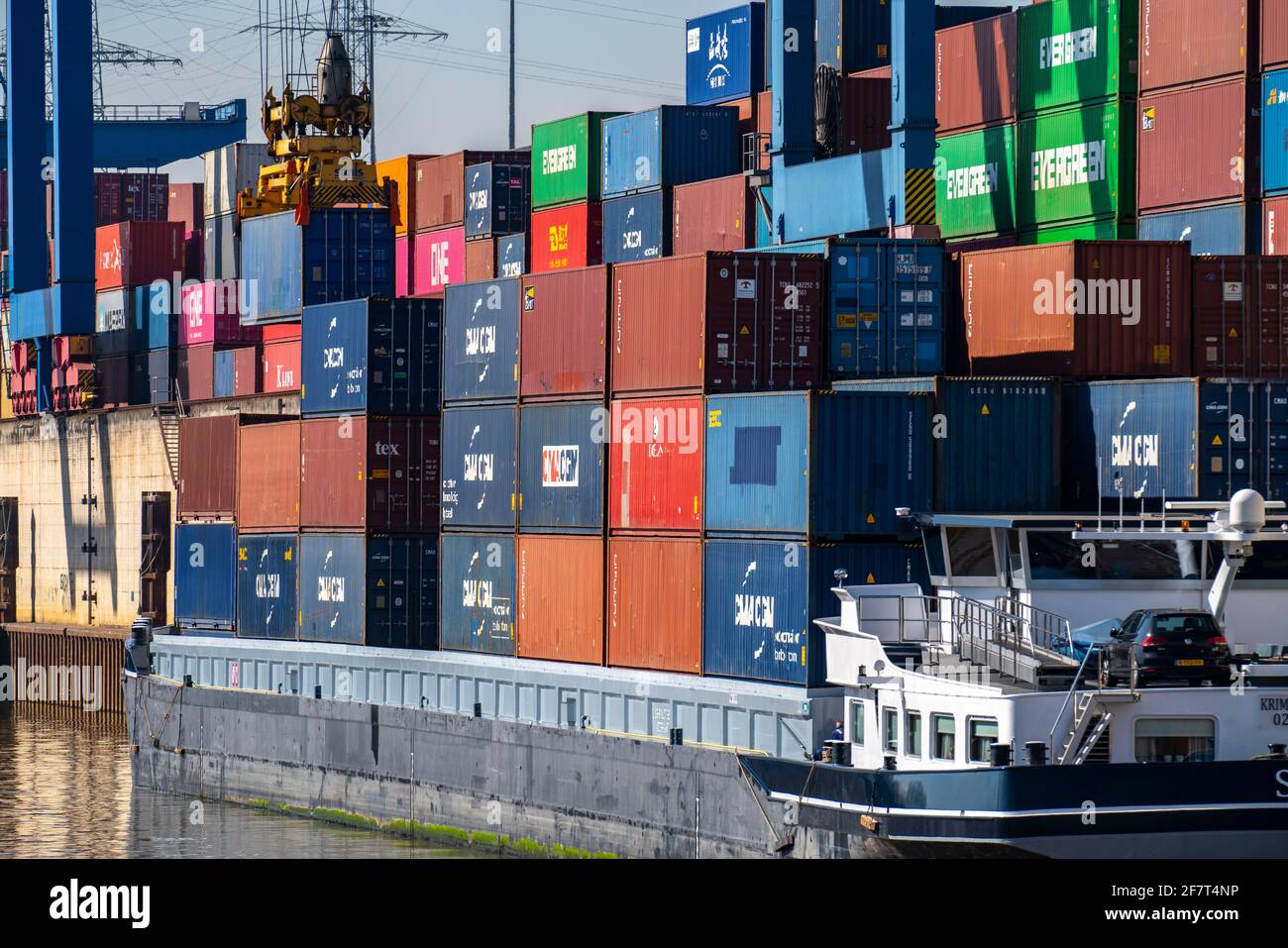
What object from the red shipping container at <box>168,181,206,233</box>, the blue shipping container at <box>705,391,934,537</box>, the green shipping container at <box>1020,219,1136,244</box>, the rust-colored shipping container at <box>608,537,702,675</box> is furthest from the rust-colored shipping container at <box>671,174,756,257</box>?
the red shipping container at <box>168,181,206,233</box>

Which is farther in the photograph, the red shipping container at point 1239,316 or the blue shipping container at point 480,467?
the blue shipping container at point 480,467

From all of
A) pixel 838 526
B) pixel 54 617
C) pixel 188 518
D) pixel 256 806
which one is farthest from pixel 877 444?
pixel 54 617

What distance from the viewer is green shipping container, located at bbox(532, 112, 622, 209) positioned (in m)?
55.8

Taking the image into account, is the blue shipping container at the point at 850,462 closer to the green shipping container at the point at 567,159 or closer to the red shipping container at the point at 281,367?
the green shipping container at the point at 567,159

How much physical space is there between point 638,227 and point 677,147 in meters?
2.17

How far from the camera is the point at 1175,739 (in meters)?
26.5

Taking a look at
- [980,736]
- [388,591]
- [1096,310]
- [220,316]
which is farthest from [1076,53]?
[220,316]

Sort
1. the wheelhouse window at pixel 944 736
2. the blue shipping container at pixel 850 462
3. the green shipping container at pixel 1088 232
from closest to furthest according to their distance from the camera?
1. the wheelhouse window at pixel 944 736
2. the blue shipping container at pixel 850 462
3. the green shipping container at pixel 1088 232

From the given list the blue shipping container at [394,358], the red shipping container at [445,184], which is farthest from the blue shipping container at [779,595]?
the red shipping container at [445,184]

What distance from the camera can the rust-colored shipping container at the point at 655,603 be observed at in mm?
34594

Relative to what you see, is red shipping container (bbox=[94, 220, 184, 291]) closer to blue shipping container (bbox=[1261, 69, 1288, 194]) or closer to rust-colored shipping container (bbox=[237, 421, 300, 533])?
rust-colored shipping container (bbox=[237, 421, 300, 533])

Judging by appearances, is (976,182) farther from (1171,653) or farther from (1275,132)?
(1171,653)

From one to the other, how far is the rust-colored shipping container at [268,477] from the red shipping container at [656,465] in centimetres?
1306
